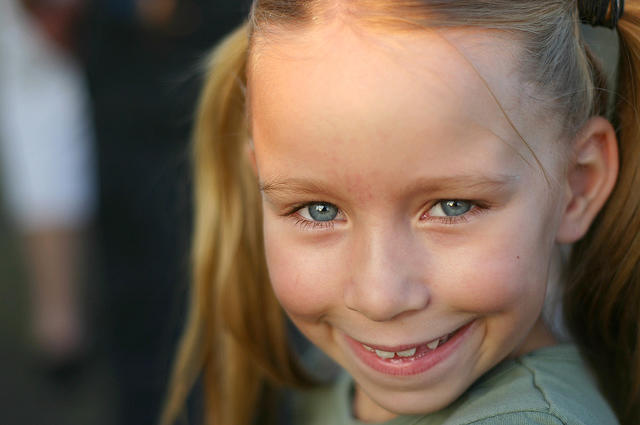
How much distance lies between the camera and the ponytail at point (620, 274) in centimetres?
138

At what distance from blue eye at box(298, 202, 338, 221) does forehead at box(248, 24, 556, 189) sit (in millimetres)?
104

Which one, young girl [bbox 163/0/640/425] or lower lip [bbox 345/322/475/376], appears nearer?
young girl [bbox 163/0/640/425]

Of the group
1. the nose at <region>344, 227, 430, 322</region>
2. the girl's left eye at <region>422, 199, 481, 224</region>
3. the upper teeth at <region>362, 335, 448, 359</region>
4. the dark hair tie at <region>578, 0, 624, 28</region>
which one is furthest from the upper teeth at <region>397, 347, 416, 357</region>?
the dark hair tie at <region>578, 0, 624, 28</region>

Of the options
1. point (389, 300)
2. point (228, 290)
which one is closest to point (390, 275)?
point (389, 300)

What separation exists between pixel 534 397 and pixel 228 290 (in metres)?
0.87

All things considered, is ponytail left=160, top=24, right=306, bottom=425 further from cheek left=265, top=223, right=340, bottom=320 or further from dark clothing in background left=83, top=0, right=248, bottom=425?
dark clothing in background left=83, top=0, right=248, bottom=425

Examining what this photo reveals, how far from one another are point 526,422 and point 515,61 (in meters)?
0.53

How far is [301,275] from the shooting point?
4.23ft

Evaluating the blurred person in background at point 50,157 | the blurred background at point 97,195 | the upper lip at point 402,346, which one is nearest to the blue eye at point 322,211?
the upper lip at point 402,346

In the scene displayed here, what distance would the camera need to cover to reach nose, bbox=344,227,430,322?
1152 millimetres

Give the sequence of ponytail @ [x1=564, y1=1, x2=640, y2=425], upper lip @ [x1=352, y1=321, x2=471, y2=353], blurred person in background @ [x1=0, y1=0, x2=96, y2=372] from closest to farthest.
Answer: upper lip @ [x1=352, y1=321, x2=471, y2=353] → ponytail @ [x1=564, y1=1, x2=640, y2=425] → blurred person in background @ [x1=0, y1=0, x2=96, y2=372]

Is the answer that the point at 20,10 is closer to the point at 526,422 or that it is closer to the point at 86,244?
the point at 86,244

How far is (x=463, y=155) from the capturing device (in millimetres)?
1124

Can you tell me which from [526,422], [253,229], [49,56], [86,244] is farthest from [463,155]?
[86,244]
